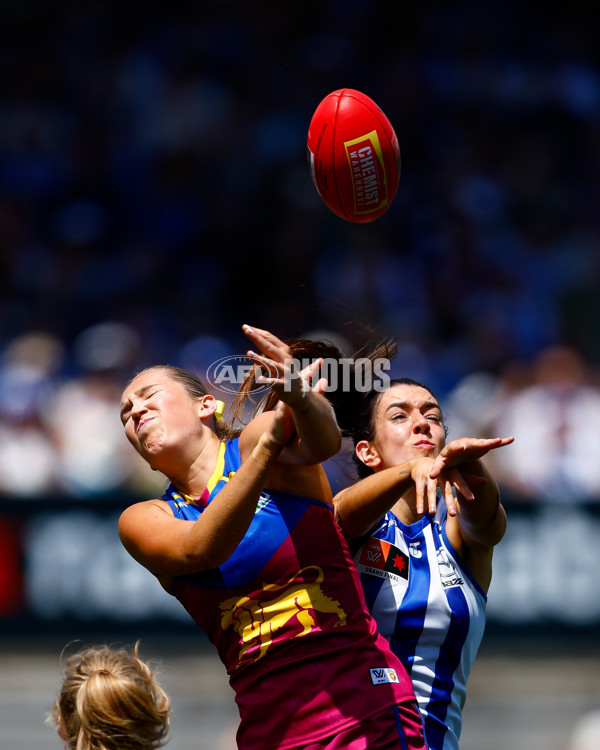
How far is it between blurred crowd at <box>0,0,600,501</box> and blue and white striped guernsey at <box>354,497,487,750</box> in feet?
15.8

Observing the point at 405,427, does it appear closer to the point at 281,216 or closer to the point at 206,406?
the point at 206,406

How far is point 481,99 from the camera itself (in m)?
11.9

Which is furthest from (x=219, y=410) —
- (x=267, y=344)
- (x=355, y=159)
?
(x=355, y=159)

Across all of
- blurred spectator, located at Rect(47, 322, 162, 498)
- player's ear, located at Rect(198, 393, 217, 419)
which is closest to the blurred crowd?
blurred spectator, located at Rect(47, 322, 162, 498)

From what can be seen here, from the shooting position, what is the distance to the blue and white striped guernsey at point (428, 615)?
11.3 ft

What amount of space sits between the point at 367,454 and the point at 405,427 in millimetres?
189

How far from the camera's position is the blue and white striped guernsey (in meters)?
3.45

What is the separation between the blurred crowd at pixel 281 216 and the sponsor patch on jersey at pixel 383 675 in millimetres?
5287

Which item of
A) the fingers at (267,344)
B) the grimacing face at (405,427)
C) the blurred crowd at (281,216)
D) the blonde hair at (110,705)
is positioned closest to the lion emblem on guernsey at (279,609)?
the blonde hair at (110,705)

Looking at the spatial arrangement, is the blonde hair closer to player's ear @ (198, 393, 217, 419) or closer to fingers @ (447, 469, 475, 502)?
player's ear @ (198, 393, 217, 419)

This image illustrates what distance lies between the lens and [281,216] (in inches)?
418

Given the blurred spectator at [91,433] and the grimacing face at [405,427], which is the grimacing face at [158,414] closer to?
the grimacing face at [405,427]

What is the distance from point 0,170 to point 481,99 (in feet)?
16.3

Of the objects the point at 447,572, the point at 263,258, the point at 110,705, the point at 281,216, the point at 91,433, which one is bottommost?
the point at 110,705
